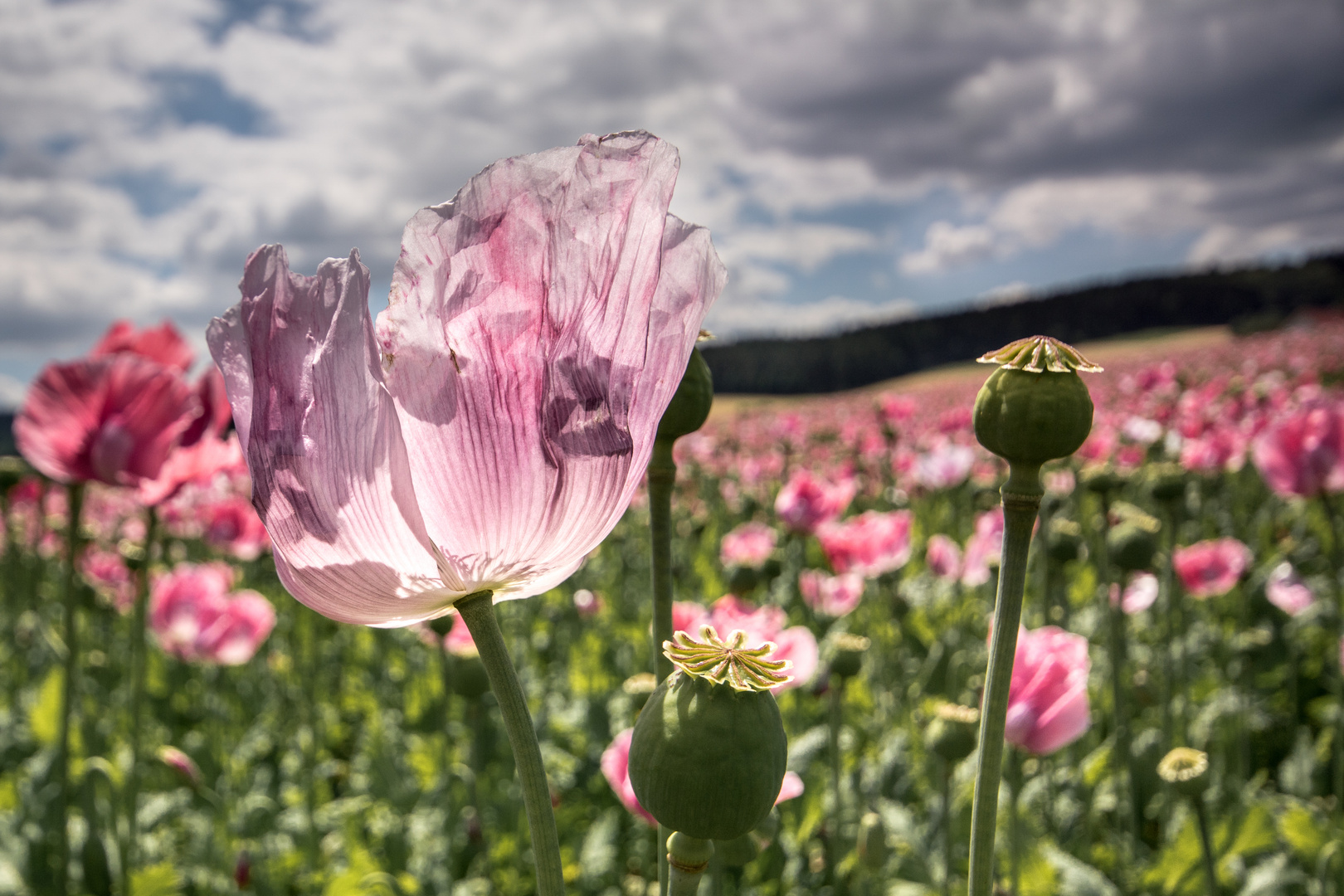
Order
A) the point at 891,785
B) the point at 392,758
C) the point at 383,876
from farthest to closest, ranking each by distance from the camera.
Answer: the point at 392,758 < the point at 891,785 < the point at 383,876

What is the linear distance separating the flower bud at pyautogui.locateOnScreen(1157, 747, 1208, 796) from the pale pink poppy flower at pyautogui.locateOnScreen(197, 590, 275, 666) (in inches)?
116

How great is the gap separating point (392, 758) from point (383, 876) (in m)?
1.18

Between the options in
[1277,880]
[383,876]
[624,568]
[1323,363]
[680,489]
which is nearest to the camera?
[1277,880]

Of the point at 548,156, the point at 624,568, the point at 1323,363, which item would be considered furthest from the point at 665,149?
the point at 1323,363

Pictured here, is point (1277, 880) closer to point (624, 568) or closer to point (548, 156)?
point (548, 156)

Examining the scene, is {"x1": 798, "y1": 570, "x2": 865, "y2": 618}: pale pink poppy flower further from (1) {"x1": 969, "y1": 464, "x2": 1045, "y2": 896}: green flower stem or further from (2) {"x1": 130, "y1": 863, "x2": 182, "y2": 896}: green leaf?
(1) {"x1": 969, "y1": 464, "x2": 1045, "y2": 896}: green flower stem

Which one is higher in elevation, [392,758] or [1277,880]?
[1277,880]

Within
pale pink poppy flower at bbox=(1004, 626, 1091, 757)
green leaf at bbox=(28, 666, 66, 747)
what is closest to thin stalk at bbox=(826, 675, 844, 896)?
pale pink poppy flower at bbox=(1004, 626, 1091, 757)

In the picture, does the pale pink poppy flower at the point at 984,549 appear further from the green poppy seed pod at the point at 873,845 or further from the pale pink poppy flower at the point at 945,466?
the green poppy seed pod at the point at 873,845

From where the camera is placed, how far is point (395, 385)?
447mm

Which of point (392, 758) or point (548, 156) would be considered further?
point (392, 758)

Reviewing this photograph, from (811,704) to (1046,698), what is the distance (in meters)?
1.79

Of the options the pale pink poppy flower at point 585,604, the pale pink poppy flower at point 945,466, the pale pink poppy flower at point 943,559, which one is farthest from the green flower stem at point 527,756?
the pale pink poppy flower at point 945,466

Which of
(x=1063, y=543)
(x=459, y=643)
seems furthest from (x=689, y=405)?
(x=1063, y=543)
